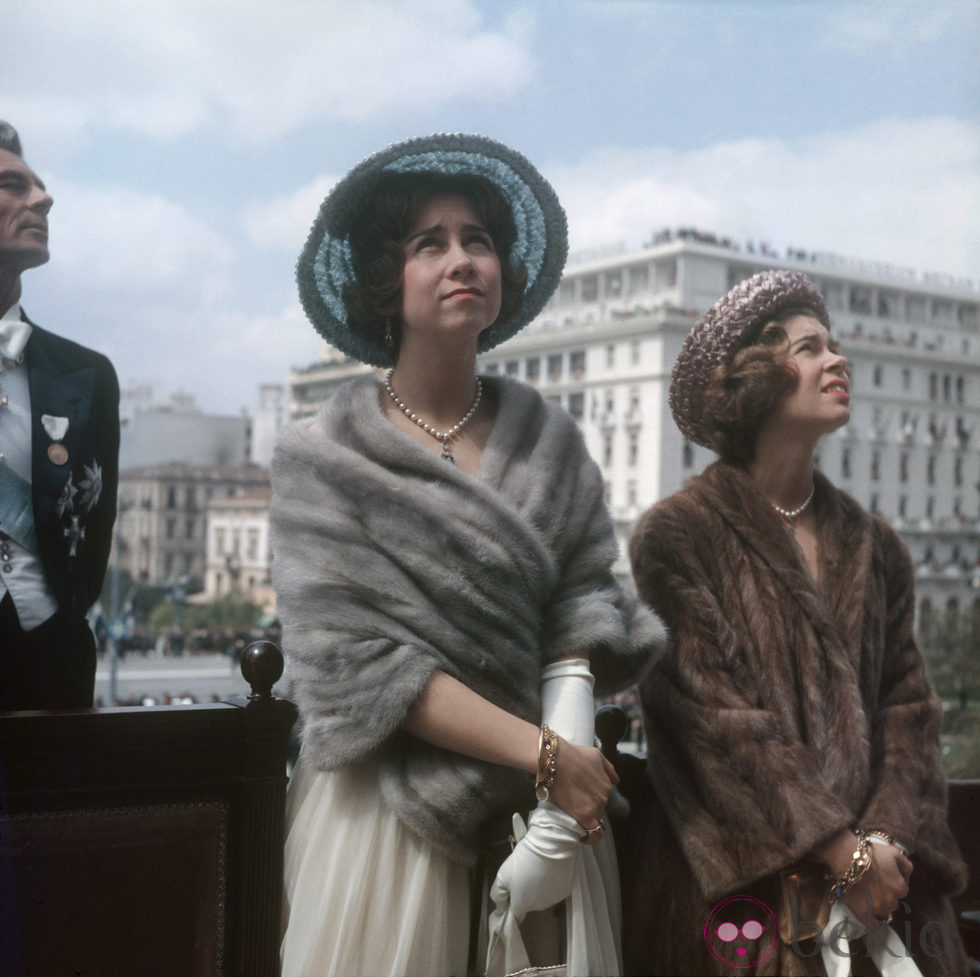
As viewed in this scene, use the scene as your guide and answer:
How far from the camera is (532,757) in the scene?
172 centimetres

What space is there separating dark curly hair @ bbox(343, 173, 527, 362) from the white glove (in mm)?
718

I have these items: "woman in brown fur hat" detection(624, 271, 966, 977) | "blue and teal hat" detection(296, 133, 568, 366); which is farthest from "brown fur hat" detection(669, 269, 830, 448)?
"blue and teal hat" detection(296, 133, 568, 366)

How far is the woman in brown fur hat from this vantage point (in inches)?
76.2

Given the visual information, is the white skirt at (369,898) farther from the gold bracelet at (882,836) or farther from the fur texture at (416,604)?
the gold bracelet at (882,836)

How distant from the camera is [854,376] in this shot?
109 feet

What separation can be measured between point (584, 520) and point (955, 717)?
19.7m

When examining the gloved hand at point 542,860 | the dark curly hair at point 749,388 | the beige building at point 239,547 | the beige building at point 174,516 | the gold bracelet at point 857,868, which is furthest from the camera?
the beige building at point 239,547

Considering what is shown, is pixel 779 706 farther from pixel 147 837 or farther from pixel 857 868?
pixel 147 837

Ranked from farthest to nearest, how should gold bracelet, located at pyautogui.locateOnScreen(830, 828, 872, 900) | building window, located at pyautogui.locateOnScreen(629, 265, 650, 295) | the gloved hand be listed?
building window, located at pyautogui.locateOnScreen(629, 265, 650, 295) → gold bracelet, located at pyautogui.locateOnScreen(830, 828, 872, 900) → the gloved hand

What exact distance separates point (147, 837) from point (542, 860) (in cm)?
63

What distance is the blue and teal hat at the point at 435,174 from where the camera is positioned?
190 centimetres

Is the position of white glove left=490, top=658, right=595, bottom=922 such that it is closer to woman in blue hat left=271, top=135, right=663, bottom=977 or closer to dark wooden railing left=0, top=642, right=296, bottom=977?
woman in blue hat left=271, top=135, right=663, bottom=977

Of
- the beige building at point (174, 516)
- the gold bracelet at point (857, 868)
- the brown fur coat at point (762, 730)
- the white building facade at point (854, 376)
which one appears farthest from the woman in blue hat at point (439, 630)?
the beige building at point (174, 516)

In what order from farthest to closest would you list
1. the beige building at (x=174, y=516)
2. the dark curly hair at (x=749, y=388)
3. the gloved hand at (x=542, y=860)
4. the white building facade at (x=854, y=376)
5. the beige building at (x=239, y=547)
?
the beige building at (x=239, y=547)
the beige building at (x=174, y=516)
the white building facade at (x=854, y=376)
the dark curly hair at (x=749, y=388)
the gloved hand at (x=542, y=860)
